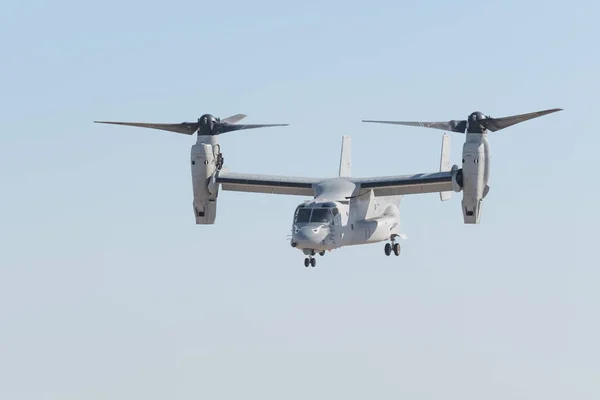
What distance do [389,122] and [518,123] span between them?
14.7 feet

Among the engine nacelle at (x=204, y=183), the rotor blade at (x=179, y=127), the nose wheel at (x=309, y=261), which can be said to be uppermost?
the rotor blade at (x=179, y=127)

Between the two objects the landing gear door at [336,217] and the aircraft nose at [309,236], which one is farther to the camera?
the landing gear door at [336,217]

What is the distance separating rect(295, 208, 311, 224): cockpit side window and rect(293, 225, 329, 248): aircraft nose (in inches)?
18.4

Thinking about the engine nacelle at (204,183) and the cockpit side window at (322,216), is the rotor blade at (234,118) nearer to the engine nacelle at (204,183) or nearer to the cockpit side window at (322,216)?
the engine nacelle at (204,183)

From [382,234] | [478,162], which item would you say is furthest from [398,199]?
[478,162]

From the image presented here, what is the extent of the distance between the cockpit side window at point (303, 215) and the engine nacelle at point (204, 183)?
13.8 feet

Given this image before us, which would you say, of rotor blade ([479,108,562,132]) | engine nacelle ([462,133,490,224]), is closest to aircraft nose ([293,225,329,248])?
engine nacelle ([462,133,490,224])

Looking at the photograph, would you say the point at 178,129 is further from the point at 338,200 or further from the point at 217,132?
the point at 338,200

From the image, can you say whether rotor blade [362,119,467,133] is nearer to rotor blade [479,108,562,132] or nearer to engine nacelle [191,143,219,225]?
rotor blade [479,108,562,132]

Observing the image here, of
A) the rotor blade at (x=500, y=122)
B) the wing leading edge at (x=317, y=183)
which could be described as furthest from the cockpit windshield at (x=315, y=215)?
the rotor blade at (x=500, y=122)

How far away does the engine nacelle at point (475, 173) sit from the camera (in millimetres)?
50750

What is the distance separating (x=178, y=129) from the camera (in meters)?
54.7

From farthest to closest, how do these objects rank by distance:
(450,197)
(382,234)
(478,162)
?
1. (450,197)
2. (382,234)
3. (478,162)

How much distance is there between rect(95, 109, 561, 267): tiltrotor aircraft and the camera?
167 ft
